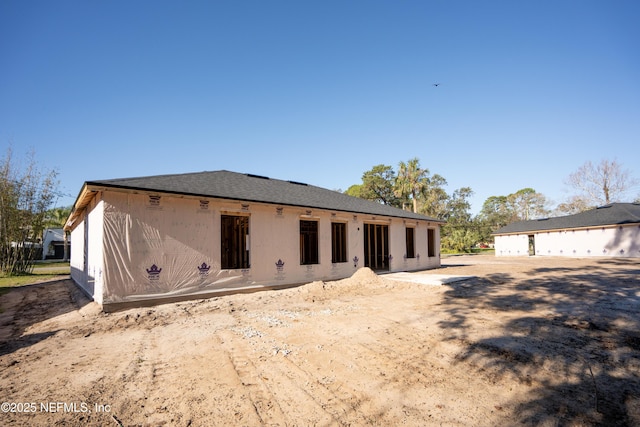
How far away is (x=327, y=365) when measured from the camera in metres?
3.72

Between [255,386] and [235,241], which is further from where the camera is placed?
[235,241]

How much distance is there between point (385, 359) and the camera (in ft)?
12.7

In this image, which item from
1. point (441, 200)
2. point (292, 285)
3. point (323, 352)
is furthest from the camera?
point (441, 200)

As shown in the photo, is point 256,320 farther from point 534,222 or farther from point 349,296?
point 534,222

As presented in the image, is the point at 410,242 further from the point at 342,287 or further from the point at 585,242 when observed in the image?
the point at 585,242

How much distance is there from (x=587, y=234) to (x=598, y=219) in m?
1.70

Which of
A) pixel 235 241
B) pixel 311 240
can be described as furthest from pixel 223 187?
pixel 311 240

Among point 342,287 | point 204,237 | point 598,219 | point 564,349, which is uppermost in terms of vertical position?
point 598,219

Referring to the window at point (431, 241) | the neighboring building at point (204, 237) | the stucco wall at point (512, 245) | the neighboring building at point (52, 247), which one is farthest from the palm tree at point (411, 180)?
the neighboring building at point (52, 247)

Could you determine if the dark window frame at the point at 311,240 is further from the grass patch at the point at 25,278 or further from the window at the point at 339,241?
the grass patch at the point at 25,278

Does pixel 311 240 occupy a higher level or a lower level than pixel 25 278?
higher

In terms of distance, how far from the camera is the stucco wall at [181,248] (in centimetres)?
696

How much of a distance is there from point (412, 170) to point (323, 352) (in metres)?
34.5

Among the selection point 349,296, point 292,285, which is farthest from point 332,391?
point 292,285
